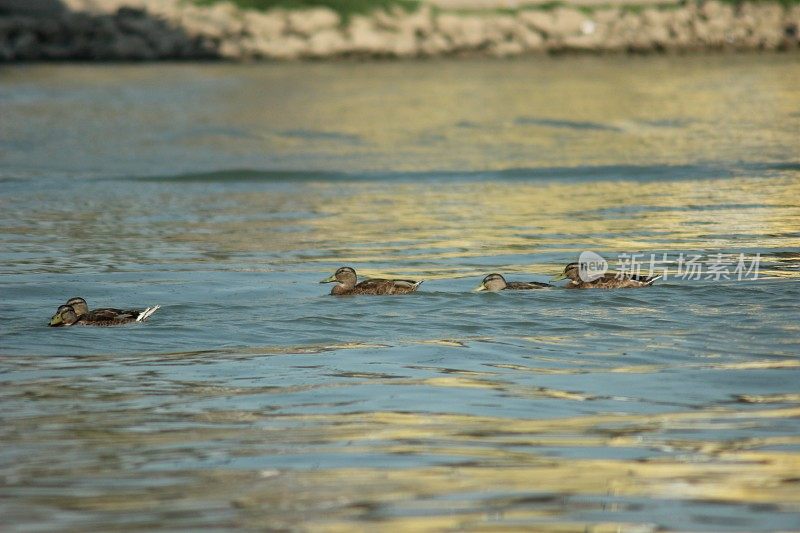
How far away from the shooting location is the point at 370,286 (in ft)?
37.2

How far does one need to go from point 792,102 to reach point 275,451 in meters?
25.8

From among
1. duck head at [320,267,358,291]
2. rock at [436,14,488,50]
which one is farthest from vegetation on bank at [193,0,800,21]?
duck head at [320,267,358,291]

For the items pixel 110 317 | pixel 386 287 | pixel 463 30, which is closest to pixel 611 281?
pixel 386 287

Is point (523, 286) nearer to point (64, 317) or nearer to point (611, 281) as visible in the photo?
point (611, 281)

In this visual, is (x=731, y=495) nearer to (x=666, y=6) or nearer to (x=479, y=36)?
(x=479, y=36)

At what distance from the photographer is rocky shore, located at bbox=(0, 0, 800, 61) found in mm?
47094

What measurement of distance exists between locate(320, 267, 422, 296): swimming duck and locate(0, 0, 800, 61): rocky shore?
36.4m

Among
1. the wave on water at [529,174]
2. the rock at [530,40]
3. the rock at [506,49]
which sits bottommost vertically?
the wave on water at [529,174]

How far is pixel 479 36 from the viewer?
161 feet

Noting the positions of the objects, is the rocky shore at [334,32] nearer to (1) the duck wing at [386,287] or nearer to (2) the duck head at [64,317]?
(1) the duck wing at [386,287]

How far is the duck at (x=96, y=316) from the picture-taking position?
10.3 m

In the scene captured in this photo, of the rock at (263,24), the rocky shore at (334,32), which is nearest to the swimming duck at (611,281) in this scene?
the rocky shore at (334,32)

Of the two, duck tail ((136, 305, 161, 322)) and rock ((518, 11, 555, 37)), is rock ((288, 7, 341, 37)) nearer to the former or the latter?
rock ((518, 11, 555, 37))

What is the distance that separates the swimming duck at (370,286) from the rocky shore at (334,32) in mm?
36362
